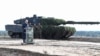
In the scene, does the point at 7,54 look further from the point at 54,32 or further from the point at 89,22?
the point at 89,22

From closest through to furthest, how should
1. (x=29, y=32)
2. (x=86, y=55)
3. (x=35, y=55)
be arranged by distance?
(x=86, y=55)
(x=35, y=55)
(x=29, y=32)

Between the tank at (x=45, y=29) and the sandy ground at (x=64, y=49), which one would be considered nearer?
the sandy ground at (x=64, y=49)

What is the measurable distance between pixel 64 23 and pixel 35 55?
102ft

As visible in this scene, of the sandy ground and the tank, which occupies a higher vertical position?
the sandy ground

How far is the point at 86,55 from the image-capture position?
1377 centimetres

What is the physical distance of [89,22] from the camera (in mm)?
46500

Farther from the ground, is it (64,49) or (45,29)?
(64,49)

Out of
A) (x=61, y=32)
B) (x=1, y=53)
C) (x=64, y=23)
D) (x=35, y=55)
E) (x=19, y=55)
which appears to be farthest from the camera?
(x=64, y=23)

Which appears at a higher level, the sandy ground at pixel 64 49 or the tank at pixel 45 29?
the sandy ground at pixel 64 49

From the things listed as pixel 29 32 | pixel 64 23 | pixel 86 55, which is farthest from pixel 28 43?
pixel 64 23

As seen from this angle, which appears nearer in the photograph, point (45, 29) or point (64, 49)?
point (64, 49)

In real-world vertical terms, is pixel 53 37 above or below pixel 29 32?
below

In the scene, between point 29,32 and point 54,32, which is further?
point 54,32

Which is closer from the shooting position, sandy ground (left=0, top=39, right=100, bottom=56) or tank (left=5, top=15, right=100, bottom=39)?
sandy ground (left=0, top=39, right=100, bottom=56)
